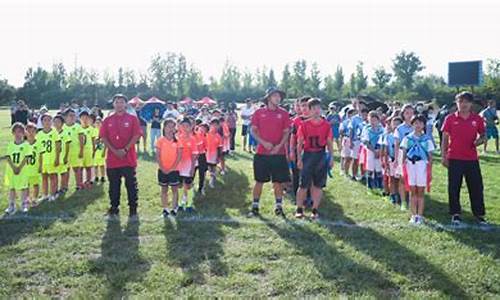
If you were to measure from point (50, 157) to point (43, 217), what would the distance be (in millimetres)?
1911

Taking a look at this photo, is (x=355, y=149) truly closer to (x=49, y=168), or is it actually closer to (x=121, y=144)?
(x=121, y=144)

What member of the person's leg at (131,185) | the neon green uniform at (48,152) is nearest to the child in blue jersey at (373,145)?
the person's leg at (131,185)

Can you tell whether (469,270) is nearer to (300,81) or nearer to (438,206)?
(438,206)

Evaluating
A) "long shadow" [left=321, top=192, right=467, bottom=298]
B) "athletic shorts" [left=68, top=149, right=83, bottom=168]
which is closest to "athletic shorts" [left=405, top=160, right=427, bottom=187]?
"long shadow" [left=321, top=192, right=467, bottom=298]

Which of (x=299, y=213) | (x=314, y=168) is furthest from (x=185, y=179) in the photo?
(x=314, y=168)

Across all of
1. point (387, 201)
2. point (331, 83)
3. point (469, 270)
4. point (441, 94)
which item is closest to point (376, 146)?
point (387, 201)

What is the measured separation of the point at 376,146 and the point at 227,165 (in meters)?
5.73

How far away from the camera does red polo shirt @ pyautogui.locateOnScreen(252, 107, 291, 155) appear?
8406mm

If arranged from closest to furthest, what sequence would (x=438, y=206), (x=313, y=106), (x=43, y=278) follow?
(x=43, y=278), (x=313, y=106), (x=438, y=206)

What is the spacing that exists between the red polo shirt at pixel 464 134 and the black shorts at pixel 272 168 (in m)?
2.60

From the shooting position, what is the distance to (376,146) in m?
10.2

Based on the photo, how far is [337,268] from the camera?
19.1 feet

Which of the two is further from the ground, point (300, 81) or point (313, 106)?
point (300, 81)

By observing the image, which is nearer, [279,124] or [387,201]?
[279,124]
